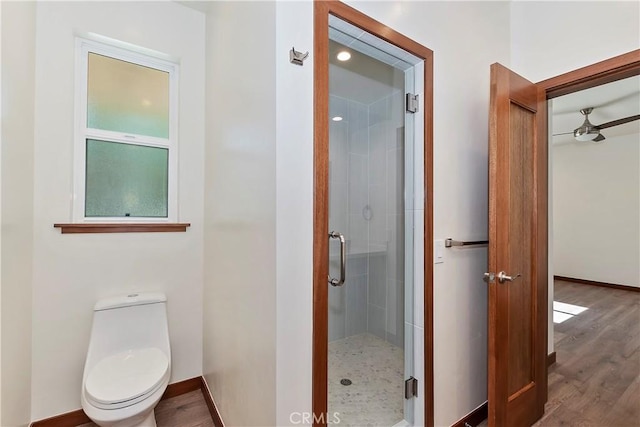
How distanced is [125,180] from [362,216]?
203 cm

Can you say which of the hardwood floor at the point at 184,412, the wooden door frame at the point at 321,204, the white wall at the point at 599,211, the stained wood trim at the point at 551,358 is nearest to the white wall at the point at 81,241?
the hardwood floor at the point at 184,412

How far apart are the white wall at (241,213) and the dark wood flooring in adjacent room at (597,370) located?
5.17ft

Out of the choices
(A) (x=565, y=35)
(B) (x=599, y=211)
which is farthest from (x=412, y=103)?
(B) (x=599, y=211)

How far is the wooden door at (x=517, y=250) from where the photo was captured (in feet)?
4.83

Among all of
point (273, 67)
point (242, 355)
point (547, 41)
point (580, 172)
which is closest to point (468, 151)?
point (547, 41)

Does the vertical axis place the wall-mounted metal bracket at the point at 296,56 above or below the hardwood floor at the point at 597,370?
above

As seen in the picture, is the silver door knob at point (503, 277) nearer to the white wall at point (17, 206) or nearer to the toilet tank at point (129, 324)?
the toilet tank at point (129, 324)

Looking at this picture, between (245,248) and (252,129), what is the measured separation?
56cm

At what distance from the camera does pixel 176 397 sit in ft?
6.53

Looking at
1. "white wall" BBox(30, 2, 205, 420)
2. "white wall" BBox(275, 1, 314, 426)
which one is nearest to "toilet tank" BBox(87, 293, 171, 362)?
"white wall" BBox(30, 2, 205, 420)

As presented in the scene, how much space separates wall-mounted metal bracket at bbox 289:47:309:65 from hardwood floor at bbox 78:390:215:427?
2.12 metres

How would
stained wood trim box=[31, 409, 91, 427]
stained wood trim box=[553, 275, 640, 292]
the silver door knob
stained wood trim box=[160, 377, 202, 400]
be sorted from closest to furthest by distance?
the silver door knob < stained wood trim box=[31, 409, 91, 427] < stained wood trim box=[160, 377, 202, 400] < stained wood trim box=[553, 275, 640, 292]

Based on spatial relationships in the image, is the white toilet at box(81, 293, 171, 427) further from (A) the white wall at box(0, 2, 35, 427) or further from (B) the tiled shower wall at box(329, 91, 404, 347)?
(B) the tiled shower wall at box(329, 91, 404, 347)

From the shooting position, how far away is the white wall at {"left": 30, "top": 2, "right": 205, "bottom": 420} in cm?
162
